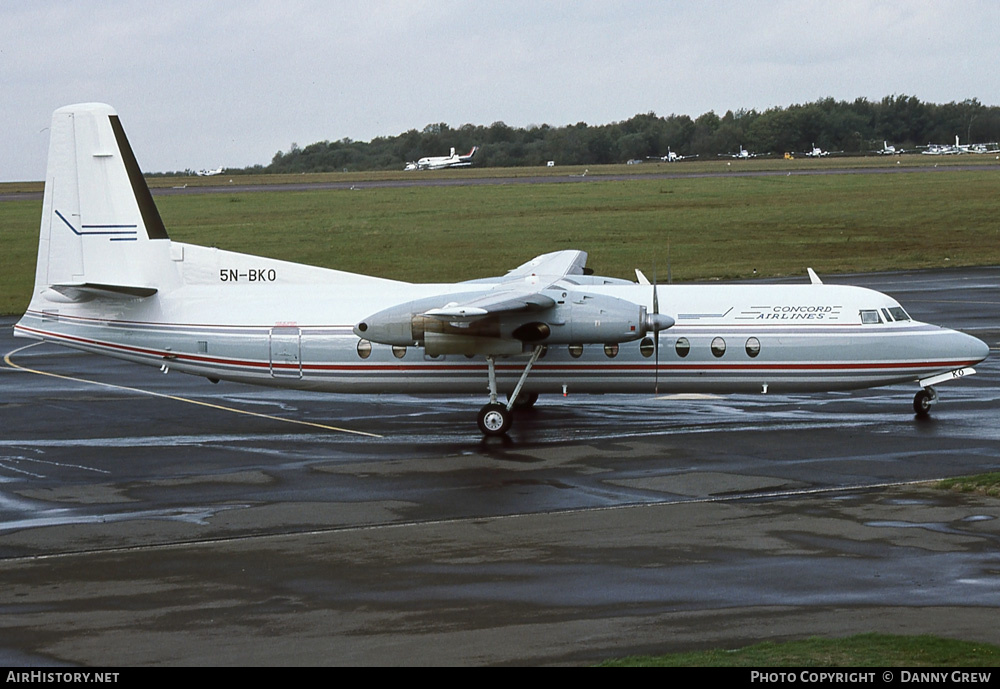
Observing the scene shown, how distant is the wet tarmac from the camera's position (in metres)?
12.6

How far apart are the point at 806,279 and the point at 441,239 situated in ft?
93.3

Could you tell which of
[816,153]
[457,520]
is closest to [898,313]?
[457,520]

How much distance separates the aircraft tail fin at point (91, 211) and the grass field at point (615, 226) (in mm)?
25985

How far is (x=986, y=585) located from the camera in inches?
537

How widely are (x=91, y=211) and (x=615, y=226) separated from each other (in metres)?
54.6

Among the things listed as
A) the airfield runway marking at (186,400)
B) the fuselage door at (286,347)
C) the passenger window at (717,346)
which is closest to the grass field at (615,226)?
the airfield runway marking at (186,400)

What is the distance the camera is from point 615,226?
77.2m

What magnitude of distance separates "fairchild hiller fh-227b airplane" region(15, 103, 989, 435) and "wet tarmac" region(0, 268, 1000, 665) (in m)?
1.16

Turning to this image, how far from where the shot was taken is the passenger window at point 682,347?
80.7ft

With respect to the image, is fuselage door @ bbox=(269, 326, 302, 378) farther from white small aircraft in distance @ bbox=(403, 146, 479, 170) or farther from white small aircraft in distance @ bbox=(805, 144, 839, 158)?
white small aircraft in distance @ bbox=(805, 144, 839, 158)

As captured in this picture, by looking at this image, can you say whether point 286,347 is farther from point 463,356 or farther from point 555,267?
point 555,267

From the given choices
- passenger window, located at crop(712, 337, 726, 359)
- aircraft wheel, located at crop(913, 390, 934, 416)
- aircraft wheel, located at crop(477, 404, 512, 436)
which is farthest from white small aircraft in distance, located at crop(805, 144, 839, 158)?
aircraft wheel, located at crop(477, 404, 512, 436)

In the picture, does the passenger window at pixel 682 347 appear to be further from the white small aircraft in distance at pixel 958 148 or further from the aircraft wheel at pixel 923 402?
the white small aircraft in distance at pixel 958 148

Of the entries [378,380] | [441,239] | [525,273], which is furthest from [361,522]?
[441,239]
